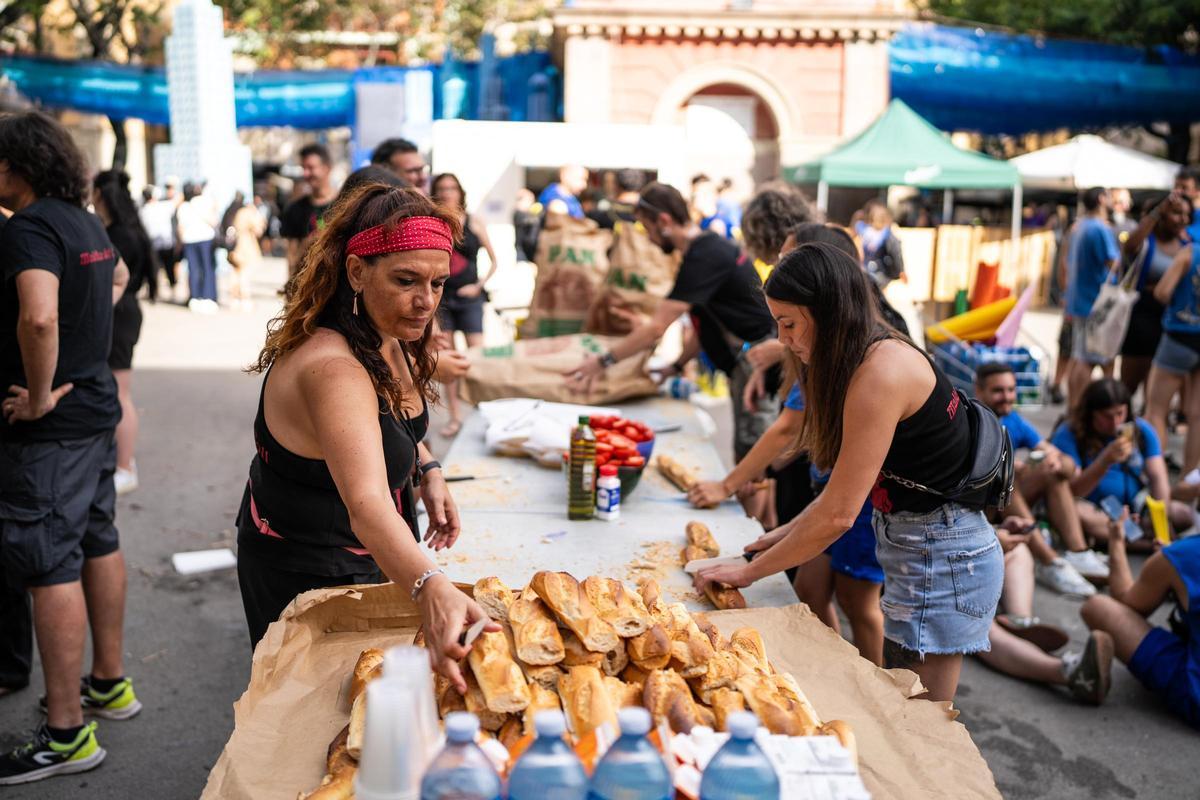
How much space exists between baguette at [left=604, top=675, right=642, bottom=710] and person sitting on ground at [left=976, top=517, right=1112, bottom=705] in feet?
8.12

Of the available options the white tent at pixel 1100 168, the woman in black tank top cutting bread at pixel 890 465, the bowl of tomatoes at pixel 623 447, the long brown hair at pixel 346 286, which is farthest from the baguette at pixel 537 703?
the white tent at pixel 1100 168

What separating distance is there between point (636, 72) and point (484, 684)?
19.8 m

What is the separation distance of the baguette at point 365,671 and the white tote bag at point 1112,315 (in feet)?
21.9

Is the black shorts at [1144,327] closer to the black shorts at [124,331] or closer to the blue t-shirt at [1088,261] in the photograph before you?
the blue t-shirt at [1088,261]

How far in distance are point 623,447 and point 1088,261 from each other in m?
6.65

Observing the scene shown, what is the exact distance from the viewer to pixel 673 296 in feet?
16.4

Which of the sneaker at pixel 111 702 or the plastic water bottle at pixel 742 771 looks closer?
the plastic water bottle at pixel 742 771

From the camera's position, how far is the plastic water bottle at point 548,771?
1530 mm

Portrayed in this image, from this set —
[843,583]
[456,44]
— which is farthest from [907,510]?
[456,44]

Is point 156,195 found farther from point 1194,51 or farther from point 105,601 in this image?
point 1194,51

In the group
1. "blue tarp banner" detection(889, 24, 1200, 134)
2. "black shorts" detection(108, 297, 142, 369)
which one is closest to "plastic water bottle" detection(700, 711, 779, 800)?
"black shorts" detection(108, 297, 142, 369)

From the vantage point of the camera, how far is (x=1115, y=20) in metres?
21.2

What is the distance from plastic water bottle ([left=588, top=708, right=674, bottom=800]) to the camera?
154 cm

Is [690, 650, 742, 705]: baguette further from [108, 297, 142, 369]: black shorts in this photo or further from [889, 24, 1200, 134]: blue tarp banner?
[889, 24, 1200, 134]: blue tarp banner
